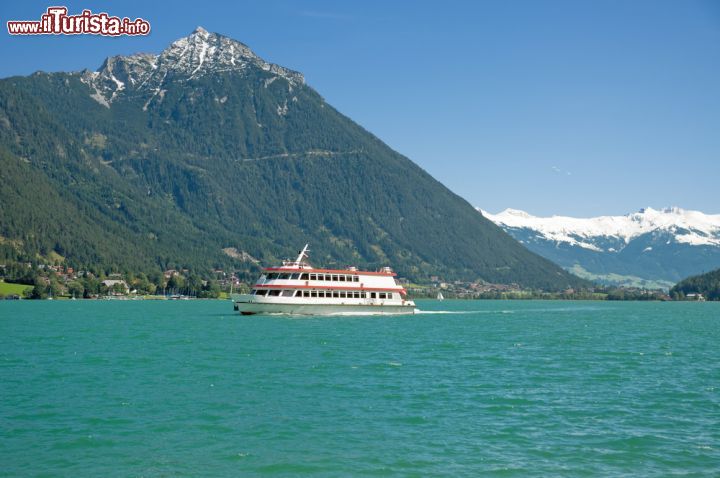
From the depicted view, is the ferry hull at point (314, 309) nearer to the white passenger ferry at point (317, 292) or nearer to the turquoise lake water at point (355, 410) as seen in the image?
the white passenger ferry at point (317, 292)

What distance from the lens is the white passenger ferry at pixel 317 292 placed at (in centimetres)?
13238

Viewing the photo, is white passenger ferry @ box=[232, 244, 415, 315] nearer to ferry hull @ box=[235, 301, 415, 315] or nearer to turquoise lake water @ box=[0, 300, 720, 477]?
ferry hull @ box=[235, 301, 415, 315]

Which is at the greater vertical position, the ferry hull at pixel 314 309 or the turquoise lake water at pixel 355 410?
the ferry hull at pixel 314 309

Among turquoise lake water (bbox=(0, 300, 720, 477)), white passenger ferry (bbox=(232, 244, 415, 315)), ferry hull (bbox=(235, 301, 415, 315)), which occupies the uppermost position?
Answer: white passenger ferry (bbox=(232, 244, 415, 315))

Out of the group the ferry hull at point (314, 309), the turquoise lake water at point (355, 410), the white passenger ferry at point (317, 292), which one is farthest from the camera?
the white passenger ferry at point (317, 292)

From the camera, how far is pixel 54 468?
106ft

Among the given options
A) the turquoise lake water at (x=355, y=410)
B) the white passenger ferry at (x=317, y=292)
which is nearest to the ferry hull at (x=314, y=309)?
the white passenger ferry at (x=317, y=292)

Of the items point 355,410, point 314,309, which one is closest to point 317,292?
point 314,309

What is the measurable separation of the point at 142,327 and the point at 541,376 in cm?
7180

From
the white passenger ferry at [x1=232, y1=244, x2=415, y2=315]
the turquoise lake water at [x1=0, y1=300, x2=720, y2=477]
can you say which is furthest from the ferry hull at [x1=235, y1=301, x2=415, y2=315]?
the turquoise lake water at [x1=0, y1=300, x2=720, y2=477]

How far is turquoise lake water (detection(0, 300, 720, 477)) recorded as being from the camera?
110 feet

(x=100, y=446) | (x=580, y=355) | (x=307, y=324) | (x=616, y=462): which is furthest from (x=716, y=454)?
(x=307, y=324)

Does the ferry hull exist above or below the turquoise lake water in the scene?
above

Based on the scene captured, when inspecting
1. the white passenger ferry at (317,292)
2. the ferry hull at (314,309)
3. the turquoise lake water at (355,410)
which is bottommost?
the turquoise lake water at (355,410)
